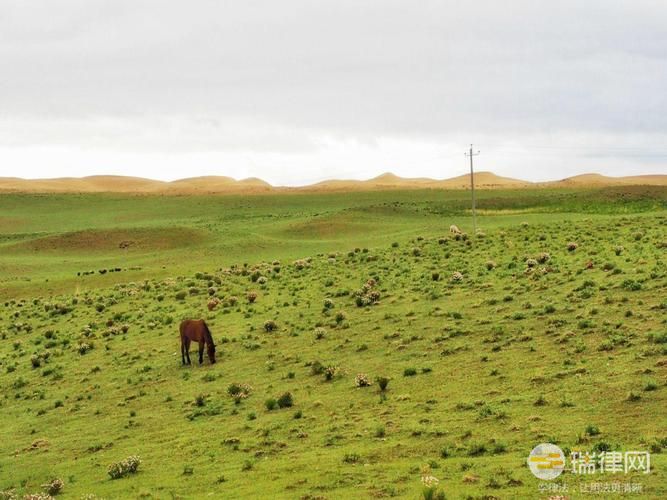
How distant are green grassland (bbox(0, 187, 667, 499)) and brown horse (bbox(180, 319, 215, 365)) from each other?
64 centimetres

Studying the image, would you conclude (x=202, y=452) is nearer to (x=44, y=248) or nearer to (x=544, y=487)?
(x=544, y=487)

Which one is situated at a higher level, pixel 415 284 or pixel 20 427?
pixel 415 284

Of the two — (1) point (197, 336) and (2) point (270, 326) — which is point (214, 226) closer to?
(2) point (270, 326)

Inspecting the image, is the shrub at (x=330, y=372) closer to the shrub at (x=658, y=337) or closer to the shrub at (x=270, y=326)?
the shrub at (x=270, y=326)

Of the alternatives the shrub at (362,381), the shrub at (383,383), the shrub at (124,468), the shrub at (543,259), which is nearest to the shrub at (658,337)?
the shrub at (383,383)

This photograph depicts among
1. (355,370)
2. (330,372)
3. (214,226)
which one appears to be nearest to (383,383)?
(330,372)

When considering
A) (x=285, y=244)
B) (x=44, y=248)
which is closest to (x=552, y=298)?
(x=285, y=244)

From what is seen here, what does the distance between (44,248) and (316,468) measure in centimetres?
7884

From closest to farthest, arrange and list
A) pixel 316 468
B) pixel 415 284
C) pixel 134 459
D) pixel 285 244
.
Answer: pixel 316 468
pixel 134 459
pixel 415 284
pixel 285 244

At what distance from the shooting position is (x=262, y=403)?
22562mm

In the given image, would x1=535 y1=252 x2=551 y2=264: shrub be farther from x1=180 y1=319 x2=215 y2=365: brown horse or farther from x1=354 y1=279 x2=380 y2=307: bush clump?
x1=180 y1=319 x2=215 y2=365: brown horse

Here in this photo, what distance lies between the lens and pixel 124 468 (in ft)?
57.9

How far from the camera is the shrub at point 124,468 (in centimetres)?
1748

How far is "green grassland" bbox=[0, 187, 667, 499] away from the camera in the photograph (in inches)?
614
